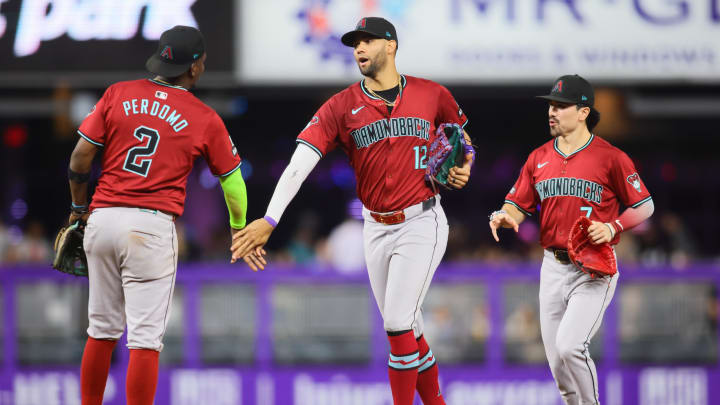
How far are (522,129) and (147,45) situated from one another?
259 inches

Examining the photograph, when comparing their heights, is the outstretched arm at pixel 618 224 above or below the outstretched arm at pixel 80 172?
below

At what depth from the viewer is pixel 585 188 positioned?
4992 mm

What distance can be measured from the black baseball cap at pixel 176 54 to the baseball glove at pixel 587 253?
2.11 meters

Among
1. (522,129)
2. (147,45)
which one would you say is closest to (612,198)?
(147,45)

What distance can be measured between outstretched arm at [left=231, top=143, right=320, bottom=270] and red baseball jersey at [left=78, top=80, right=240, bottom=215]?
1.17ft

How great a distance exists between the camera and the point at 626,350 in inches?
334

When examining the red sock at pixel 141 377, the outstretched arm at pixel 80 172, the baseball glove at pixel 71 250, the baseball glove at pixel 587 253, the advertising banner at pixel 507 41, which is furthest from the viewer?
the advertising banner at pixel 507 41

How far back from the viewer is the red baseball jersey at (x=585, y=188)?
498cm

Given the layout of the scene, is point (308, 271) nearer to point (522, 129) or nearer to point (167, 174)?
point (167, 174)

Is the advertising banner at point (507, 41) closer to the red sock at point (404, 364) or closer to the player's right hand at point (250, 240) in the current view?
the player's right hand at point (250, 240)

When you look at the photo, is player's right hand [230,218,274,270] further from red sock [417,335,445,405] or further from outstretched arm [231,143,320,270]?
red sock [417,335,445,405]

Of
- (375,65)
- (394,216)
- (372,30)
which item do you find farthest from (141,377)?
(372,30)

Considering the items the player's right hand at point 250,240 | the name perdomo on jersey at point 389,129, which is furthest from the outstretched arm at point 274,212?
the name perdomo on jersey at point 389,129

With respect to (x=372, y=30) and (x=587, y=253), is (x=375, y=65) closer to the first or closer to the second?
(x=372, y=30)
